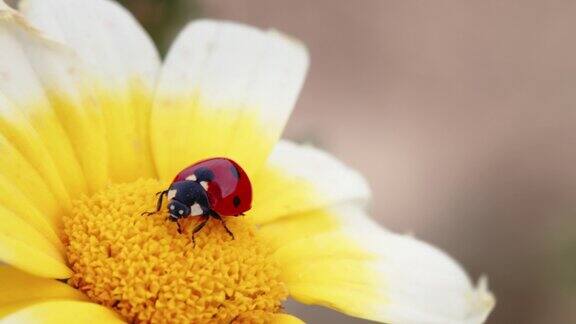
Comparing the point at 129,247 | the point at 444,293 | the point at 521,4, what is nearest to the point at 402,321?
the point at 444,293

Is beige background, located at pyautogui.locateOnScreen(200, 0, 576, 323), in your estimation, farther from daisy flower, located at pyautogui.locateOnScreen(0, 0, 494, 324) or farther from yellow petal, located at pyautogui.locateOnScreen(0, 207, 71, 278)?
yellow petal, located at pyautogui.locateOnScreen(0, 207, 71, 278)

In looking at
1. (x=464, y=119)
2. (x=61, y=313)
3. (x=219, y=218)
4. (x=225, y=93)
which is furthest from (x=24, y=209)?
(x=464, y=119)

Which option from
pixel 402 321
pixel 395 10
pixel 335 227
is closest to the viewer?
pixel 402 321

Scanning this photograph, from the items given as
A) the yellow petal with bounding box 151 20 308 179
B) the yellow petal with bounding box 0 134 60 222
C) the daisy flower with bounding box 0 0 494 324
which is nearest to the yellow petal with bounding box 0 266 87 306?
the daisy flower with bounding box 0 0 494 324

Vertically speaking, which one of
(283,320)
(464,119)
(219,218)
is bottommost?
(464,119)

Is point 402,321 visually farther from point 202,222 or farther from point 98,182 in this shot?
point 98,182

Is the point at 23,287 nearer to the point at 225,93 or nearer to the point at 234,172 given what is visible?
the point at 234,172

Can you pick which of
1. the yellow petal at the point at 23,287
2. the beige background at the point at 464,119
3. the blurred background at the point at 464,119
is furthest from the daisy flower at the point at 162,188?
the beige background at the point at 464,119
